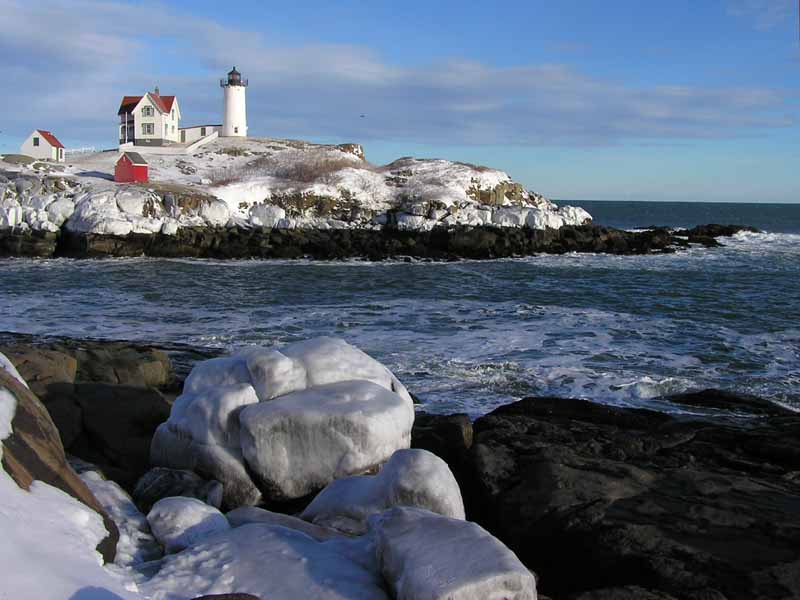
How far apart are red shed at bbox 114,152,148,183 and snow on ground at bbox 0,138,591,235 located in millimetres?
910

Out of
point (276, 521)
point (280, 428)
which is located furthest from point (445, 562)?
point (280, 428)

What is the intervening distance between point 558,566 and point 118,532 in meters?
3.12

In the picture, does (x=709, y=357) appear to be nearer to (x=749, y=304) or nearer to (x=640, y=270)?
(x=749, y=304)

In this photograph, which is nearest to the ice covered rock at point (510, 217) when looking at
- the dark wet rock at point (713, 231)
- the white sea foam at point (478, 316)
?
the white sea foam at point (478, 316)

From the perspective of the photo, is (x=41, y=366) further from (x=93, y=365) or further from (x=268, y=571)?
(x=268, y=571)

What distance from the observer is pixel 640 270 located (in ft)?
112

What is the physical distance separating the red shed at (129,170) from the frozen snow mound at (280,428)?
4428cm

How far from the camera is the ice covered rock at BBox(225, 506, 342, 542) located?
5543 millimetres

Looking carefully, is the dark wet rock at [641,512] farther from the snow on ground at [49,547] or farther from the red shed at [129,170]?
the red shed at [129,170]

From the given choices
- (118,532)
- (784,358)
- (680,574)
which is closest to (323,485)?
(118,532)

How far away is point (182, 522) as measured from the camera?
218 inches

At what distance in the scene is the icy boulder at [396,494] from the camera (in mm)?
5629

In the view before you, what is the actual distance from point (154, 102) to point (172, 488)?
217ft

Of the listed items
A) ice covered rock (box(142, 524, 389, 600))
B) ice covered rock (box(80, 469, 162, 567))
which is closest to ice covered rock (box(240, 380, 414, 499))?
ice covered rock (box(80, 469, 162, 567))
